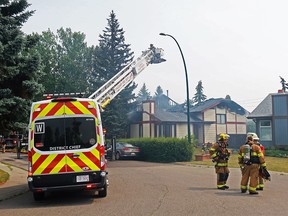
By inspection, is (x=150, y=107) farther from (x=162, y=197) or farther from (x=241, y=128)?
(x=162, y=197)

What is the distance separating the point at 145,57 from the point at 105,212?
2713 centimetres

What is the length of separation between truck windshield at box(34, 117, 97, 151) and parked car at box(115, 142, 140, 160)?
17.5m

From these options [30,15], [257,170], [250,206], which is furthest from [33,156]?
[30,15]

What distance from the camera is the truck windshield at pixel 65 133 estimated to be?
9.73 meters

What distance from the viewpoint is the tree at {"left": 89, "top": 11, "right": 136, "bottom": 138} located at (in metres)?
48.4

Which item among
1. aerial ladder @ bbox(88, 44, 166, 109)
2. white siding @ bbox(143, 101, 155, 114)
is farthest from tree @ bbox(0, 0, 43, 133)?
white siding @ bbox(143, 101, 155, 114)

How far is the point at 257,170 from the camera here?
1113cm

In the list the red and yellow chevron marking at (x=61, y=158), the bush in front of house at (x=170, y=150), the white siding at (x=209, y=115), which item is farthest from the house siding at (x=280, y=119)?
the red and yellow chevron marking at (x=61, y=158)

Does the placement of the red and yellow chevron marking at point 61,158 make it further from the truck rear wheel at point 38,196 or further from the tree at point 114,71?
the tree at point 114,71

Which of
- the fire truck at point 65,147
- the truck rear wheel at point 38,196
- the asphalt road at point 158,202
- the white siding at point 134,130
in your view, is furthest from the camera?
the white siding at point 134,130

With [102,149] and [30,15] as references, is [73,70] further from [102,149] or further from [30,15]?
[102,149]

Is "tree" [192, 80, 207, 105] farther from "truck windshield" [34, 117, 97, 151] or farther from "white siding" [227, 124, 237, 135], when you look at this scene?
"truck windshield" [34, 117, 97, 151]

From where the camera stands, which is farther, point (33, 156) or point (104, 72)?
point (104, 72)

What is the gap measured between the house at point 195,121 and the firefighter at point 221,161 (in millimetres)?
33088
